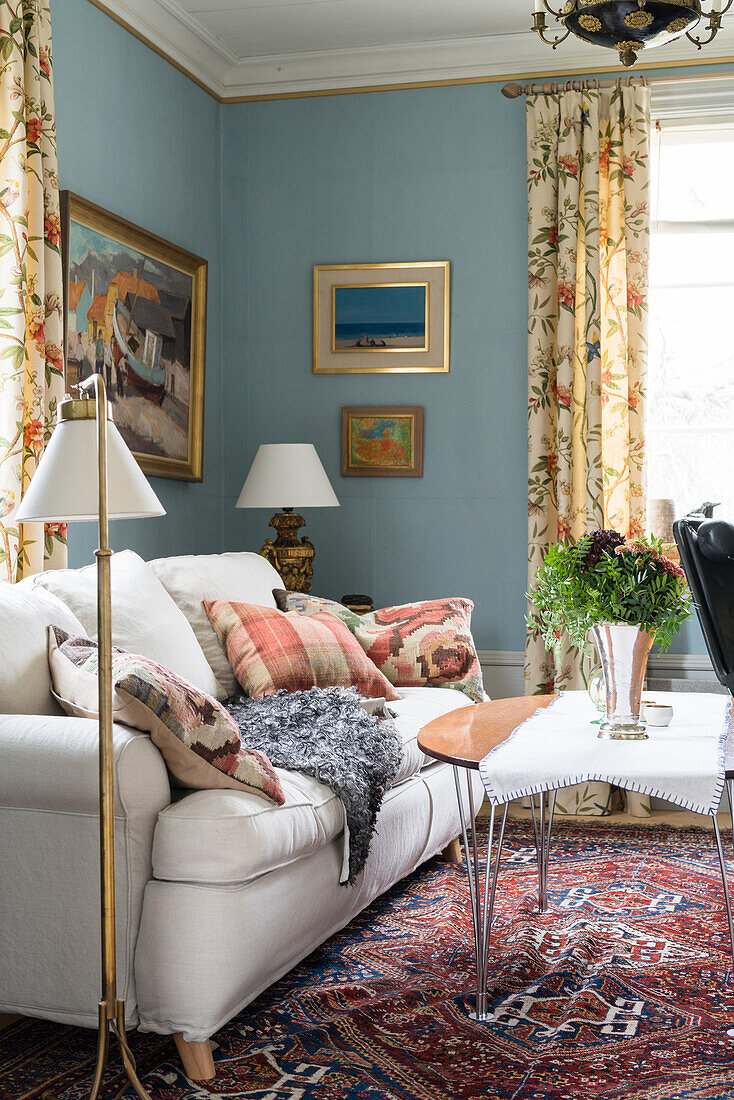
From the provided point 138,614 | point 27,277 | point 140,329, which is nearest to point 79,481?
point 138,614

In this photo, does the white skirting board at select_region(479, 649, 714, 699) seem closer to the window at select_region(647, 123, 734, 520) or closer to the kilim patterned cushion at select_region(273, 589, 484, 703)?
the window at select_region(647, 123, 734, 520)

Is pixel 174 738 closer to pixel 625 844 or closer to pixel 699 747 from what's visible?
pixel 699 747

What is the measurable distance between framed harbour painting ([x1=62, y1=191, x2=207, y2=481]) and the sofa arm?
5.66 ft

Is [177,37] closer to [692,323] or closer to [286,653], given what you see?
[692,323]

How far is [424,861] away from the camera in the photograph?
3227 mm

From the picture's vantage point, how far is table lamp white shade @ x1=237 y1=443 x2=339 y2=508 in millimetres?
4117

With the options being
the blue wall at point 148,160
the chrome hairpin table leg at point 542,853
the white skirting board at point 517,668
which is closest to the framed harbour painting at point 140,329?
the blue wall at point 148,160

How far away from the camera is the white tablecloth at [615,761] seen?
2.07m

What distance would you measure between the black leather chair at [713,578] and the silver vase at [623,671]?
1.19 meters

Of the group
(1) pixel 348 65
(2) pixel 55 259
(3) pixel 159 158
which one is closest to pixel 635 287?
(1) pixel 348 65

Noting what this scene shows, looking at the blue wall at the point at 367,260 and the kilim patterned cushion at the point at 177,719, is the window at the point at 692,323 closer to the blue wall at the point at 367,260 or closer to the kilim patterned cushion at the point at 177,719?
the blue wall at the point at 367,260

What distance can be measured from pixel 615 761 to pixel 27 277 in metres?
2.02

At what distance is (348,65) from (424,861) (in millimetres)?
3205

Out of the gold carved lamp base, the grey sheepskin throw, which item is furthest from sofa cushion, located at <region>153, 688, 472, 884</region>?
the gold carved lamp base
